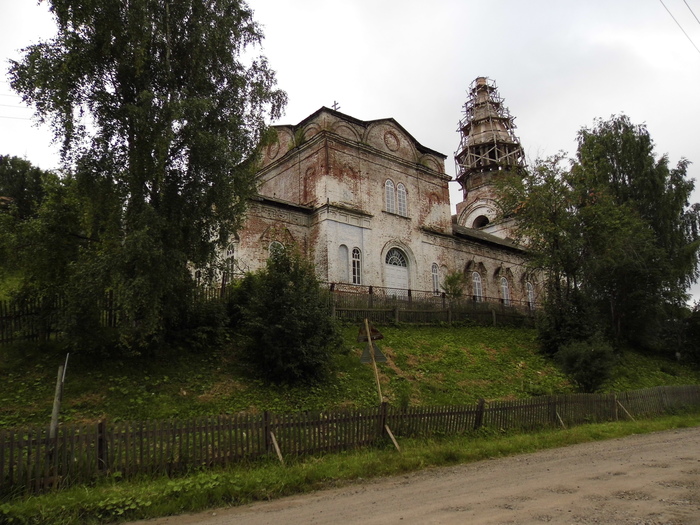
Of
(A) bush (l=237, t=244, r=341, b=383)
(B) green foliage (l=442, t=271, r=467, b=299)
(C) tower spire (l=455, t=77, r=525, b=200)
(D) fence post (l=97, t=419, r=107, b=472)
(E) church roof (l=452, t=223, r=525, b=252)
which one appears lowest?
(D) fence post (l=97, t=419, r=107, b=472)

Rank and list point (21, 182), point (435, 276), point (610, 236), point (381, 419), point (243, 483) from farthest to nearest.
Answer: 1. point (435, 276)
2. point (21, 182)
3. point (610, 236)
4. point (381, 419)
5. point (243, 483)

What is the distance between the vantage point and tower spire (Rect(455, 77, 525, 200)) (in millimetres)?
42594

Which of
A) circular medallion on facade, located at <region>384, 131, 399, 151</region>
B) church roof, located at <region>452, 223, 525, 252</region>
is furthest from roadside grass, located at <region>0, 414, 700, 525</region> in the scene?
church roof, located at <region>452, 223, 525, 252</region>

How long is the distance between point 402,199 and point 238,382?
56.6 ft

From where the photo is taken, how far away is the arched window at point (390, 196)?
26.6m

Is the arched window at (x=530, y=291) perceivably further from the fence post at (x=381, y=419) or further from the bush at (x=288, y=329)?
the fence post at (x=381, y=419)

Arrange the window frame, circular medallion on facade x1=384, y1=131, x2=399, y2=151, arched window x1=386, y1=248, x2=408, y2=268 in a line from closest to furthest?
the window frame → arched window x1=386, y1=248, x2=408, y2=268 → circular medallion on facade x1=384, y1=131, x2=399, y2=151

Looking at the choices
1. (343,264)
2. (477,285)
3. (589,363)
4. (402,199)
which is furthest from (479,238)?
(589,363)

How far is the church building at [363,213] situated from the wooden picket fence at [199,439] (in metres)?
12.3

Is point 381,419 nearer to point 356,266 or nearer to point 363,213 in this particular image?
point 356,266

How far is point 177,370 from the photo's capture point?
12484mm

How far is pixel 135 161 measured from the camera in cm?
1275

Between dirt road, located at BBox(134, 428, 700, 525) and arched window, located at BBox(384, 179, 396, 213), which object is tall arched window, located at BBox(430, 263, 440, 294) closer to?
arched window, located at BBox(384, 179, 396, 213)

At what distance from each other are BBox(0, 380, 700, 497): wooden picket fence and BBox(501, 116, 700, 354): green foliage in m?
12.7
